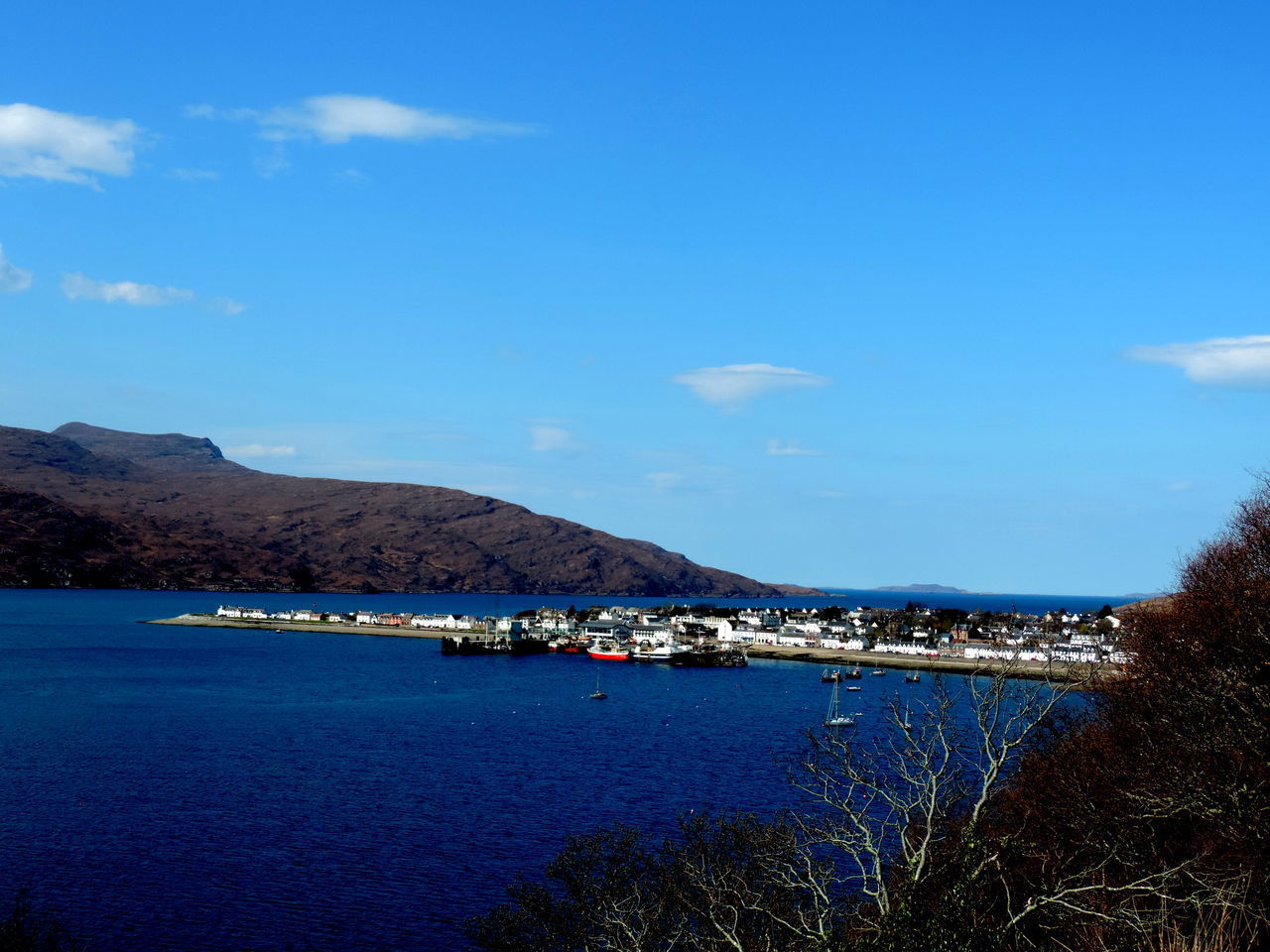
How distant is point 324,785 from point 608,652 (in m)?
122

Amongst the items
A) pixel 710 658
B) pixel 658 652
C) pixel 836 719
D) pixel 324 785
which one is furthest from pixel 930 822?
pixel 658 652

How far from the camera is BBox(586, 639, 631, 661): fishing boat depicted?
175375mm

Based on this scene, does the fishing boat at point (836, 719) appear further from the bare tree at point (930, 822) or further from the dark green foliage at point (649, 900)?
the dark green foliage at point (649, 900)

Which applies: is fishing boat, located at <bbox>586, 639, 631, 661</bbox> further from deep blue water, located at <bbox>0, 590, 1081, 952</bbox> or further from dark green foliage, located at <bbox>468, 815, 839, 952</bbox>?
dark green foliage, located at <bbox>468, 815, 839, 952</bbox>

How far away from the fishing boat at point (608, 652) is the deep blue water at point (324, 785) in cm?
4963

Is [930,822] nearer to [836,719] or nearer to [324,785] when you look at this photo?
[324,785]

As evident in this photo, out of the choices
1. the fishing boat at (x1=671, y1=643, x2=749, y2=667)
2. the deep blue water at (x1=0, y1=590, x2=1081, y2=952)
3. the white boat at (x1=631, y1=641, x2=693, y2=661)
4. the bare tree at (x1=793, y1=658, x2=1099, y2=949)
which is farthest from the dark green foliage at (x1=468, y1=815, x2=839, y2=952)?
the white boat at (x1=631, y1=641, x2=693, y2=661)

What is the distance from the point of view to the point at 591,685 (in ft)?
416

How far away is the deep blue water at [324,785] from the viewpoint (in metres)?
38.1

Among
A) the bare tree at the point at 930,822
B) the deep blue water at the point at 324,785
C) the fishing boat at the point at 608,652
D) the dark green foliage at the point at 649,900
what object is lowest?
the deep blue water at the point at 324,785

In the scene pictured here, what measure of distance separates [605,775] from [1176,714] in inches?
1495

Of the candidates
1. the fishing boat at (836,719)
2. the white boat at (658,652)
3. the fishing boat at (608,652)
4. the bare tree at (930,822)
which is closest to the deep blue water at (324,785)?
the fishing boat at (836,719)

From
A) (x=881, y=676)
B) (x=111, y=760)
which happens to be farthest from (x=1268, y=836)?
(x=881, y=676)

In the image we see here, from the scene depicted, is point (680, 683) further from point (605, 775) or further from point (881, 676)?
point (605, 775)
